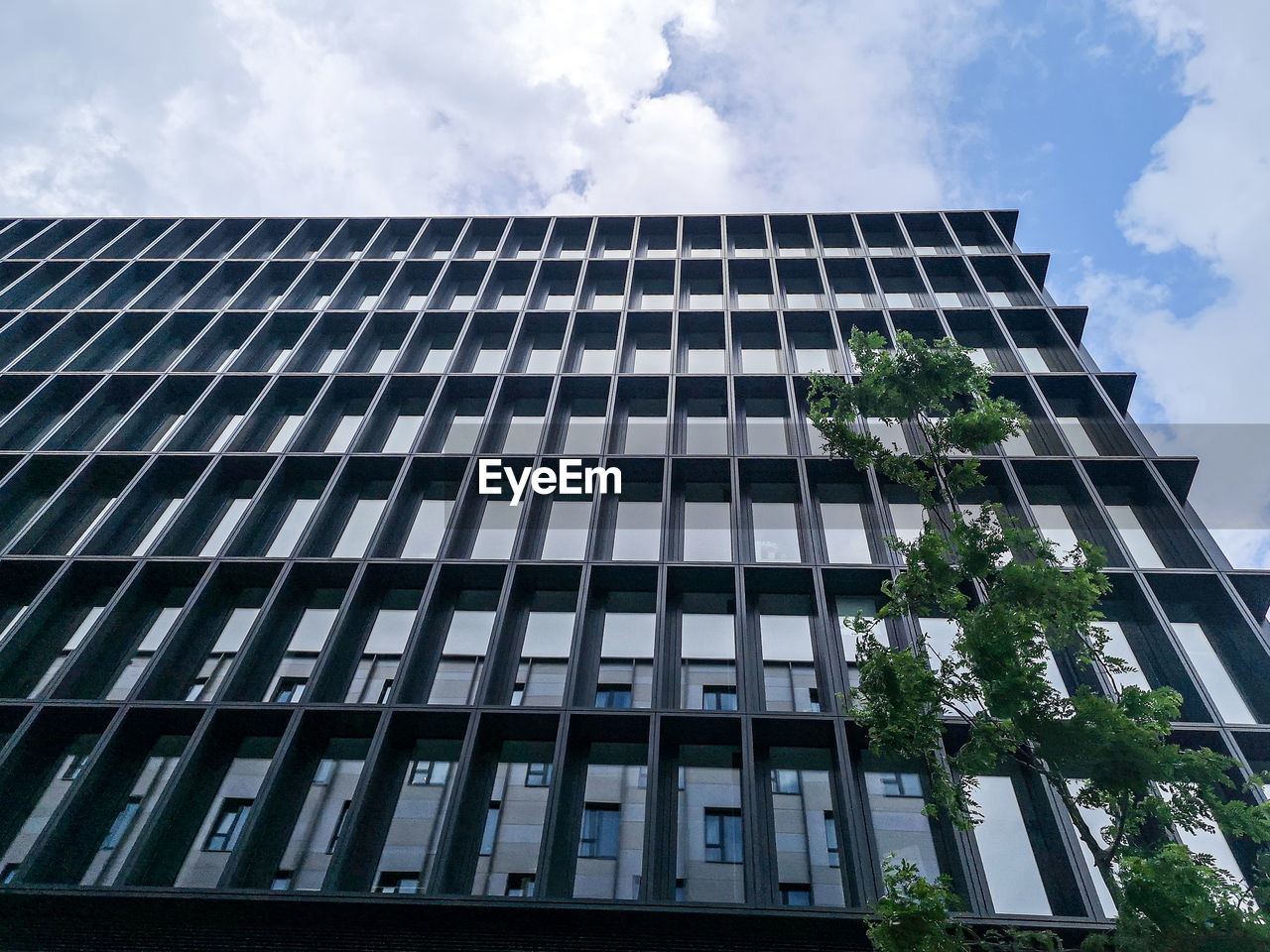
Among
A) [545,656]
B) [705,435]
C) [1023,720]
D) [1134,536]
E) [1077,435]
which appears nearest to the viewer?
[1023,720]

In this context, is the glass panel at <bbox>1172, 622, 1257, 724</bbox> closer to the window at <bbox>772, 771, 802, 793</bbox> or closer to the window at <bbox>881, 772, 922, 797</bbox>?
the window at <bbox>881, 772, 922, 797</bbox>

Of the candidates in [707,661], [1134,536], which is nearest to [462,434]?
[707,661]

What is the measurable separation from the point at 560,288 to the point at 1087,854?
2500 centimetres

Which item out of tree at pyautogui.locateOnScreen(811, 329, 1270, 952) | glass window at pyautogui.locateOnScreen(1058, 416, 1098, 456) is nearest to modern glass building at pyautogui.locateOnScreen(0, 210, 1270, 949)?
glass window at pyautogui.locateOnScreen(1058, 416, 1098, 456)

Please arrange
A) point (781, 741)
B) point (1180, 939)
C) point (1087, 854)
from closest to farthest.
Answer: point (1180, 939) → point (1087, 854) → point (781, 741)

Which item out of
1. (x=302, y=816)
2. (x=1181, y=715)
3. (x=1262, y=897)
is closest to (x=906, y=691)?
(x=1262, y=897)

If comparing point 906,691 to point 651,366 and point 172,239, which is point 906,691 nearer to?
point 651,366

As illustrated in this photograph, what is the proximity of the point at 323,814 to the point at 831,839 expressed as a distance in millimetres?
10248

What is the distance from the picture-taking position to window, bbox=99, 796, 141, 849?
15.0m

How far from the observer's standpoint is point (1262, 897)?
29.5ft

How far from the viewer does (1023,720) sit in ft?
32.5

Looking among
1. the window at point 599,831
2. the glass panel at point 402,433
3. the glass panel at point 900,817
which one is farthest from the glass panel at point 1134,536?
the glass panel at point 402,433

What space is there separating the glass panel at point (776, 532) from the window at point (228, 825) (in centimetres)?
1328

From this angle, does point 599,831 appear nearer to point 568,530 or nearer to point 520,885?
point 520,885
